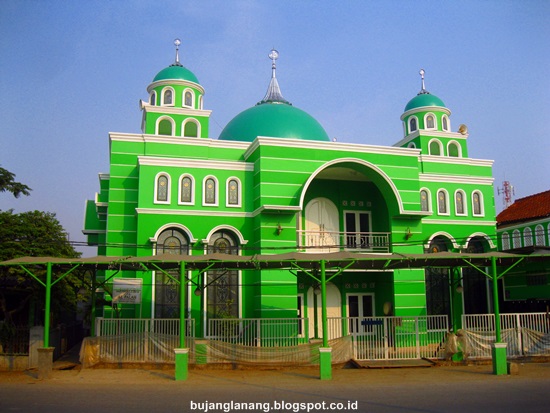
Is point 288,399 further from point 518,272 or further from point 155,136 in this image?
point 518,272

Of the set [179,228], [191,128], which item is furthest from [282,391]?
[191,128]

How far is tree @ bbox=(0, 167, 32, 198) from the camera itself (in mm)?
19969

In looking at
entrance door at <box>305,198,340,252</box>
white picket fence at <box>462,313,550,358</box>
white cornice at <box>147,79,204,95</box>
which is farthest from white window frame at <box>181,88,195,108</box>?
white picket fence at <box>462,313,550,358</box>

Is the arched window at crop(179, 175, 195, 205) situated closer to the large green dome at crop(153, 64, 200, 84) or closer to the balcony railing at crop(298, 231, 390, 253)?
the balcony railing at crop(298, 231, 390, 253)

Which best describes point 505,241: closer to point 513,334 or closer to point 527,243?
point 527,243

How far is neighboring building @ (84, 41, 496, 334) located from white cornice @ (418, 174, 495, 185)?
50 millimetres

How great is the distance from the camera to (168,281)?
2130cm

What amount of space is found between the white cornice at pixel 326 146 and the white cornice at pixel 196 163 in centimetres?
84

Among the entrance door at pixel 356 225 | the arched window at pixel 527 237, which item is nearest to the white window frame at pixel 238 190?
the entrance door at pixel 356 225

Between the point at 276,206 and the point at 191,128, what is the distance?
24.4 feet

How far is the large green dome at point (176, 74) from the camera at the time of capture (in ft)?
87.6

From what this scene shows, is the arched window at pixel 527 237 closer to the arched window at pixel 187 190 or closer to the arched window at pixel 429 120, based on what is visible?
the arched window at pixel 429 120

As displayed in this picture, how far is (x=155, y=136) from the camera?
23531 mm

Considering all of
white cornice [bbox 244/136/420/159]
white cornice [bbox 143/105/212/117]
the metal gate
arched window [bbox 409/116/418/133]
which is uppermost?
arched window [bbox 409/116/418/133]
